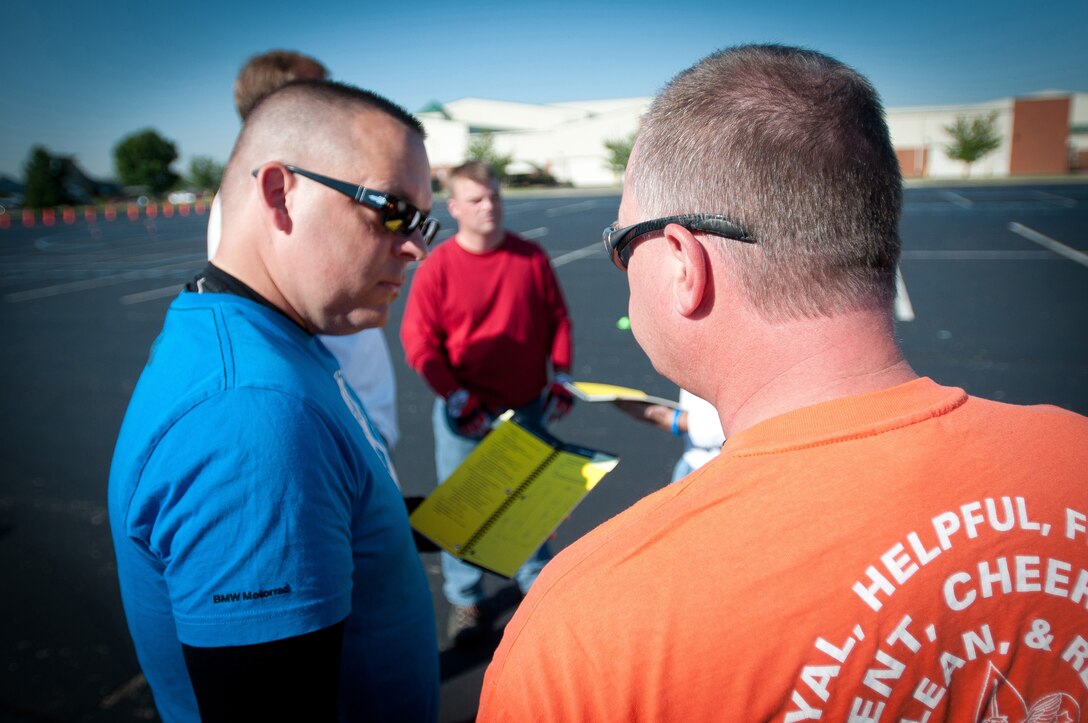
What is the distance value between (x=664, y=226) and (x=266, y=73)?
7.72 ft

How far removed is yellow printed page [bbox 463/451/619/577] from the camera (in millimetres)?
1781

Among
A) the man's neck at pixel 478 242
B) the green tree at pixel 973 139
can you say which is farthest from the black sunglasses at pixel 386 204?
the green tree at pixel 973 139

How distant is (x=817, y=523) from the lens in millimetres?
719

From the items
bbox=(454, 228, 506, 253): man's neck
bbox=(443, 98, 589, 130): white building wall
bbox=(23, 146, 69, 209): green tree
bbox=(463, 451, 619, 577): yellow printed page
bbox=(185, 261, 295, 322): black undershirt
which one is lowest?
bbox=(463, 451, 619, 577): yellow printed page

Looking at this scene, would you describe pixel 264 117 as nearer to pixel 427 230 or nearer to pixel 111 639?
pixel 427 230

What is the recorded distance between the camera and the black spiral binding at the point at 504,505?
181cm

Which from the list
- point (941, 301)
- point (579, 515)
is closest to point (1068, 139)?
point (941, 301)

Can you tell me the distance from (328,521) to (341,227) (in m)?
0.70

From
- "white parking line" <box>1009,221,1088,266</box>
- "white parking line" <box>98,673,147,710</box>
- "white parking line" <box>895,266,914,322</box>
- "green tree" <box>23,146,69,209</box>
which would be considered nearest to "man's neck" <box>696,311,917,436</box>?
"white parking line" <box>98,673,147,710</box>

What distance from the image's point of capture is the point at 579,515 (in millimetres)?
4043

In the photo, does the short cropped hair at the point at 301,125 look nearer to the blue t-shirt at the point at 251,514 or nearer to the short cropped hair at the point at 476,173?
the blue t-shirt at the point at 251,514

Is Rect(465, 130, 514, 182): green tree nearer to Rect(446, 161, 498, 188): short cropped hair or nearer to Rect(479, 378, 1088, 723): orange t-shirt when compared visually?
Rect(446, 161, 498, 188): short cropped hair

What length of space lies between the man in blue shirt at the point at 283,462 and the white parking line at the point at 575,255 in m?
12.2

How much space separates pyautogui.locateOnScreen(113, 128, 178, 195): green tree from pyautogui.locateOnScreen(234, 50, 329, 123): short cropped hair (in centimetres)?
7448
